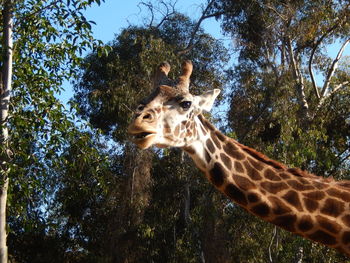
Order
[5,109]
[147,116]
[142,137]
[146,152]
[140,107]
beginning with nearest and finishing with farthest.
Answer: [142,137], [147,116], [140,107], [5,109], [146,152]

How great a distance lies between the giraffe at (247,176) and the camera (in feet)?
15.0

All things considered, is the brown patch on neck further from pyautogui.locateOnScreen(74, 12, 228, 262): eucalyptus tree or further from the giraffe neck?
pyautogui.locateOnScreen(74, 12, 228, 262): eucalyptus tree

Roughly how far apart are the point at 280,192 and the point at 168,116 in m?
1.10

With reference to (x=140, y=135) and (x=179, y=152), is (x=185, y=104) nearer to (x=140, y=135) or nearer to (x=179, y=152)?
(x=140, y=135)

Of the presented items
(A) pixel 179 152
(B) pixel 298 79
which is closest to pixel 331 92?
(B) pixel 298 79

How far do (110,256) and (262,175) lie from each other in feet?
38.1

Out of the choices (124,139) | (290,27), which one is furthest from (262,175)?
(290,27)

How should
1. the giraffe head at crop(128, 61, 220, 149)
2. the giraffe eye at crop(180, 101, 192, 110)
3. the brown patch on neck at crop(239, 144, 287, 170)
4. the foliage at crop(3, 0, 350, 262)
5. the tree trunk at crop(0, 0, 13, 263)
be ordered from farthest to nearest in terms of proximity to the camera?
the foliage at crop(3, 0, 350, 262) → the tree trunk at crop(0, 0, 13, 263) → the giraffe eye at crop(180, 101, 192, 110) → the brown patch on neck at crop(239, 144, 287, 170) → the giraffe head at crop(128, 61, 220, 149)

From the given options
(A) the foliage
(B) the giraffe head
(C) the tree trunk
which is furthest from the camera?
(A) the foliage

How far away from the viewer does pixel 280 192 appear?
15.4 ft

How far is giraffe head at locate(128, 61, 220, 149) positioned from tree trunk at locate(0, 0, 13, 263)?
3.94 metres

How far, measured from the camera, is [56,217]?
17.5m

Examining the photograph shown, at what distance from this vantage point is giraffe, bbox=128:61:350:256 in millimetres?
4578

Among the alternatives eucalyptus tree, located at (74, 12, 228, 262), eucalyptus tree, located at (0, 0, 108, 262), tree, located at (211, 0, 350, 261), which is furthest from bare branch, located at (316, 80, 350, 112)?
eucalyptus tree, located at (0, 0, 108, 262)
